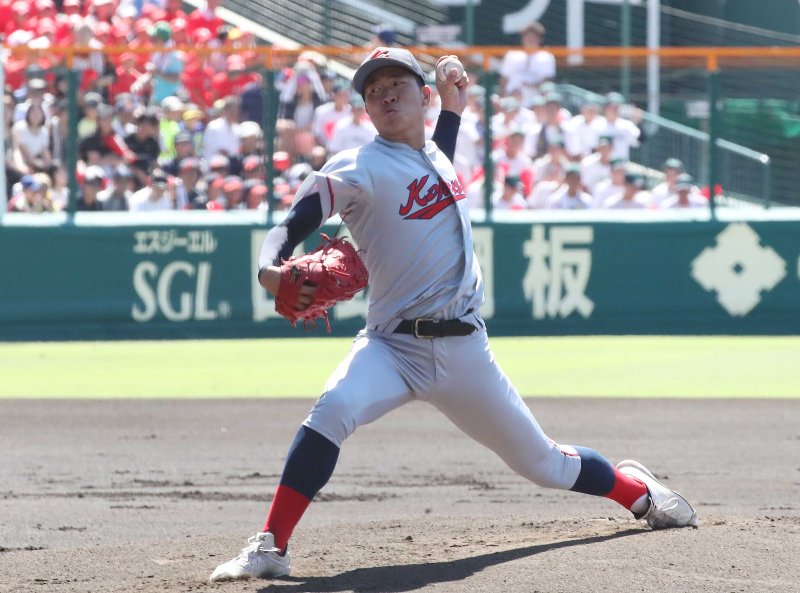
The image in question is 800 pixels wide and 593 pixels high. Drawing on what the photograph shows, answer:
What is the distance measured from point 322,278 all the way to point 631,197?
9806 millimetres

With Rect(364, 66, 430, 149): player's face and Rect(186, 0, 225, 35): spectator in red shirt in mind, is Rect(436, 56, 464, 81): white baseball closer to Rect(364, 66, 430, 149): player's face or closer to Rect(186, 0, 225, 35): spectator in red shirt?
Rect(364, 66, 430, 149): player's face

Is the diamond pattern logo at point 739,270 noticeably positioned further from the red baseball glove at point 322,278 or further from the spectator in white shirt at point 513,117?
the red baseball glove at point 322,278

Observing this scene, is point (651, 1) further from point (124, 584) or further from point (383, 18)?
point (124, 584)

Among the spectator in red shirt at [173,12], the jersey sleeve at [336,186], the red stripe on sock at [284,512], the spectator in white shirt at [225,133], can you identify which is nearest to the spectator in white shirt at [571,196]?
the spectator in white shirt at [225,133]

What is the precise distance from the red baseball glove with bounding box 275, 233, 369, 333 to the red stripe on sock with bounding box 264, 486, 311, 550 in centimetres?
60

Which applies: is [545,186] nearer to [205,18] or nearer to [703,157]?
[703,157]

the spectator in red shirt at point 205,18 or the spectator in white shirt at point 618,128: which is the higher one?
the spectator in red shirt at point 205,18

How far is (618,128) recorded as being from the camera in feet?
44.9

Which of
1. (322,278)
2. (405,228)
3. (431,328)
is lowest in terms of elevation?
(431,328)

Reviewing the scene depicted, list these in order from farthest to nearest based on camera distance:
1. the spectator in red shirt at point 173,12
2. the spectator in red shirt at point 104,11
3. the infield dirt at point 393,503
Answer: the spectator in red shirt at point 173,12 → the spectator in red shirt at point 104,11 → the infield dirt at point 393,503

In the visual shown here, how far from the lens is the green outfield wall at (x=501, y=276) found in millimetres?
13594

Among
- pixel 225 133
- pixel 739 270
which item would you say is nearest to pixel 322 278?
pixel 225 133

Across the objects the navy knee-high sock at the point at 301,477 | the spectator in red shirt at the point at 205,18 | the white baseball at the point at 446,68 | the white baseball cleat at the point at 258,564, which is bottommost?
the white baseball cleat at the point at 258,564

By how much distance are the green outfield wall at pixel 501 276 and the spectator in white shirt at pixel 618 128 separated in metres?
0.76
